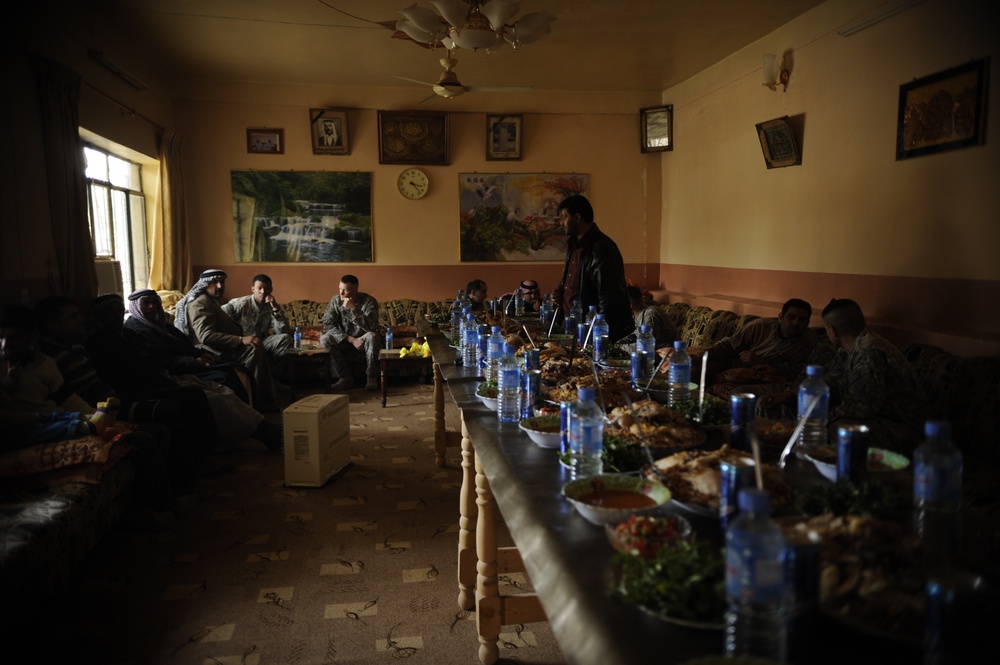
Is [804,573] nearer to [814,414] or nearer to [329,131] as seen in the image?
[814,414]

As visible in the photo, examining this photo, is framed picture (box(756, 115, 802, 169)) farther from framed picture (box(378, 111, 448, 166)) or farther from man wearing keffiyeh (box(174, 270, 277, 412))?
man wearing keffiyeh (box(174, 270, 277, 412))

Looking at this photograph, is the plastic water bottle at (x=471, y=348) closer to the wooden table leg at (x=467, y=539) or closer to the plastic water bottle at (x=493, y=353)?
the plastic water bottle at (x=493, y=353)

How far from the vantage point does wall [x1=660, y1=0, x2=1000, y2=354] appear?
4.01m

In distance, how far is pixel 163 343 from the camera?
5.06m

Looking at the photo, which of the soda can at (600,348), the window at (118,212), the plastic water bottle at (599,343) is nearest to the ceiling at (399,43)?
the window at (118,212)

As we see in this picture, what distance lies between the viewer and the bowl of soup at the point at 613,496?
145cm

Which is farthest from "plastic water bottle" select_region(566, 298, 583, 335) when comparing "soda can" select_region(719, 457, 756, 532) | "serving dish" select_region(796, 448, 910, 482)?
"soda can" select_region(719, 457, 756, 532)

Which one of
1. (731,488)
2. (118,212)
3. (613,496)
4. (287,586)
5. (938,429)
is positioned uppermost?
(118,212)

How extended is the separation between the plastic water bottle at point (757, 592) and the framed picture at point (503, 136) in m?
7.75

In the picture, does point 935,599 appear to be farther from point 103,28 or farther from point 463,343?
point 103,28

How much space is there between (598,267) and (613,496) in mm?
3092

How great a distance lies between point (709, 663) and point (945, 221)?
435 cm

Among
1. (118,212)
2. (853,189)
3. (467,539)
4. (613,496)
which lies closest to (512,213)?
(853,189)

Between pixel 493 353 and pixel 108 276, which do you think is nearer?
pixel 493 353
